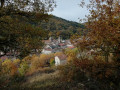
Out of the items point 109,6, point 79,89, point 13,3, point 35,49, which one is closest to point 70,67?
point 79,89

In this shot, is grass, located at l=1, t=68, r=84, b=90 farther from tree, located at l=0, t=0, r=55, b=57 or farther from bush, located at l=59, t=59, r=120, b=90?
tree, located at l=0, t=0, r=55, b=57

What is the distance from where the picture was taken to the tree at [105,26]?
15.0 ft

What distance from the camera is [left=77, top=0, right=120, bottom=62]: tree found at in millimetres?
4582

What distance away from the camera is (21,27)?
4.82 metres

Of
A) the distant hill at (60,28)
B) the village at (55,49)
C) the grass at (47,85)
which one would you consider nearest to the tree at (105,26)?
the distant hill at (60,28)

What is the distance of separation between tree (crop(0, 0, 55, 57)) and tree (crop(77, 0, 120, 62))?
2.87m

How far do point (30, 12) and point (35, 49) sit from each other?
213 centimetres

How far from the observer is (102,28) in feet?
16.7

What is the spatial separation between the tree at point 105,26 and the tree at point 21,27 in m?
2.87

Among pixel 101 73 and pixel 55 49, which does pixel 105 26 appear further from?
pixel 55 49

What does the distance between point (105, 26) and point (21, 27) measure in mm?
4368

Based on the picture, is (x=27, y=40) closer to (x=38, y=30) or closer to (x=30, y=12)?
(x=38, y=30)

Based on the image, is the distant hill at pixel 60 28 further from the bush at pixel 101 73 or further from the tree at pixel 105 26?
the bush at pixel 101 73

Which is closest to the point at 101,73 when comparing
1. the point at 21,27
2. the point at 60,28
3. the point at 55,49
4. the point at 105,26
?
the point at 105,26
